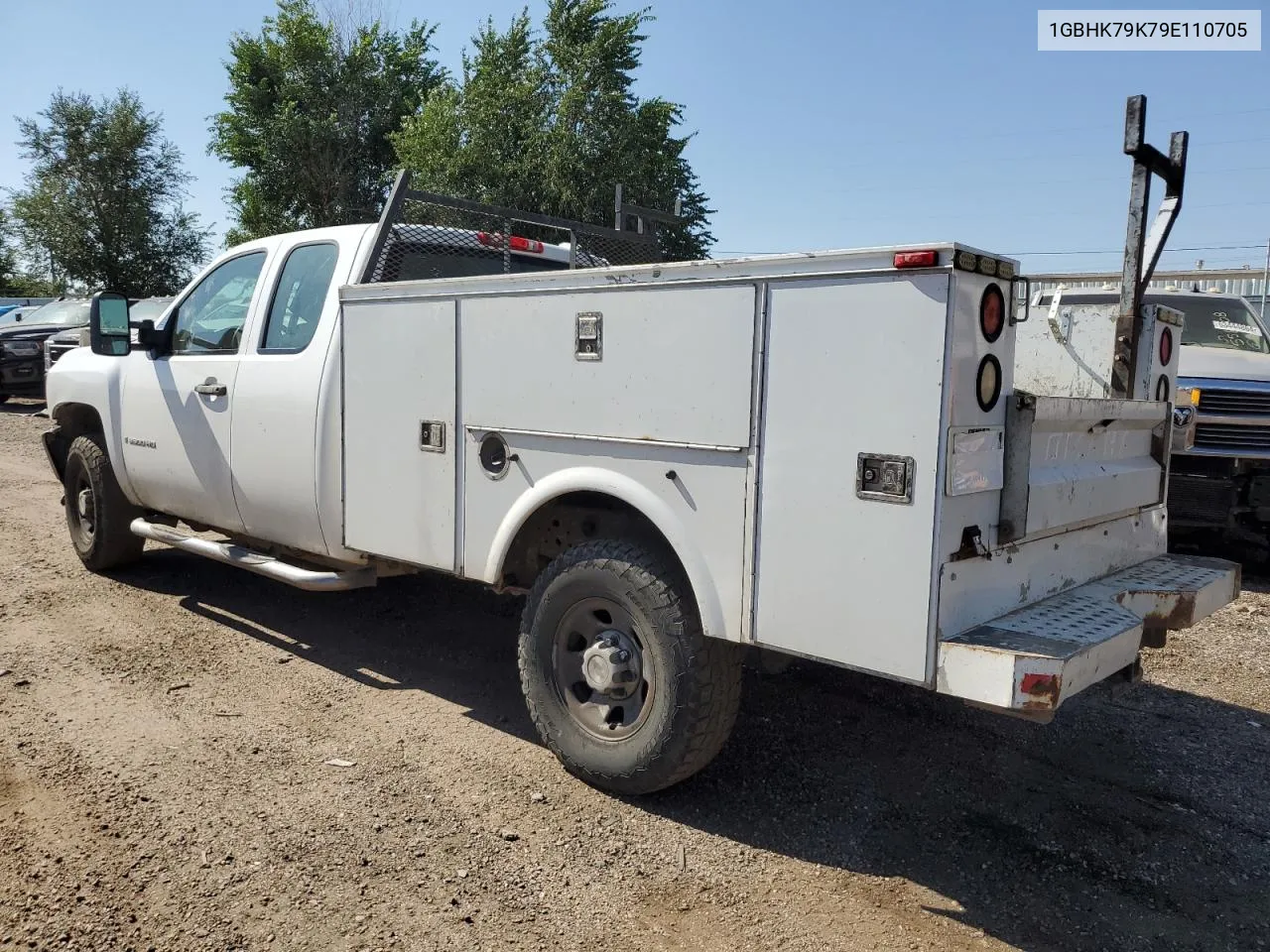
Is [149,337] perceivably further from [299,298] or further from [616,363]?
[616,363]

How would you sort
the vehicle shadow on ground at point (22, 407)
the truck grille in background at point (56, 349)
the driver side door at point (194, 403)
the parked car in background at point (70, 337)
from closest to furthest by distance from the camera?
the driver side door at point (194, 403) < the parked car in background at point (70, 337) < the truck grille in background at point (56, 349) < the vehicle shadow on ground at point (22, 407)

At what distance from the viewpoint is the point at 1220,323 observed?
8578mm

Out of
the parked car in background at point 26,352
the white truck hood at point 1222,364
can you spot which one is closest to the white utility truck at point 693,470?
the white truck hood at point 1222,364

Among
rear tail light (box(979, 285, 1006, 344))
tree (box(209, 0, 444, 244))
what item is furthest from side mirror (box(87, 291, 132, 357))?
tree (box(209, 0, 444, 244))

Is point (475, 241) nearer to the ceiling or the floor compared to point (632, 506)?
nearer to the ceiling

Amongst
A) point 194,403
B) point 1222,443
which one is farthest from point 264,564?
point 1222,443

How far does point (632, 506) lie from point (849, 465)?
0.90 metres

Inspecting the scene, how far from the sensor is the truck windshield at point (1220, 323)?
27.5 feet

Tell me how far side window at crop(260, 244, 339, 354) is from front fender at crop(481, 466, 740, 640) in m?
1.73

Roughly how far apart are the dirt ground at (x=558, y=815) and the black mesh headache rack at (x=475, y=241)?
207cm

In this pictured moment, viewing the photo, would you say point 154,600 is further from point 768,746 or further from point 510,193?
point 510,193

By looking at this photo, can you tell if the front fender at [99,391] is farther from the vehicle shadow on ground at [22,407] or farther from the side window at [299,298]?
the vehicle shadow on ground at [22,407]

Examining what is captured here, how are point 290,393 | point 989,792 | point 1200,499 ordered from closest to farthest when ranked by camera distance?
point 989,792 → point 290,393 → point 1200,499

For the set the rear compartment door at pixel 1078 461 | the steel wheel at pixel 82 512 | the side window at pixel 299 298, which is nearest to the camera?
the rear compartment door at pixel 1078 461
